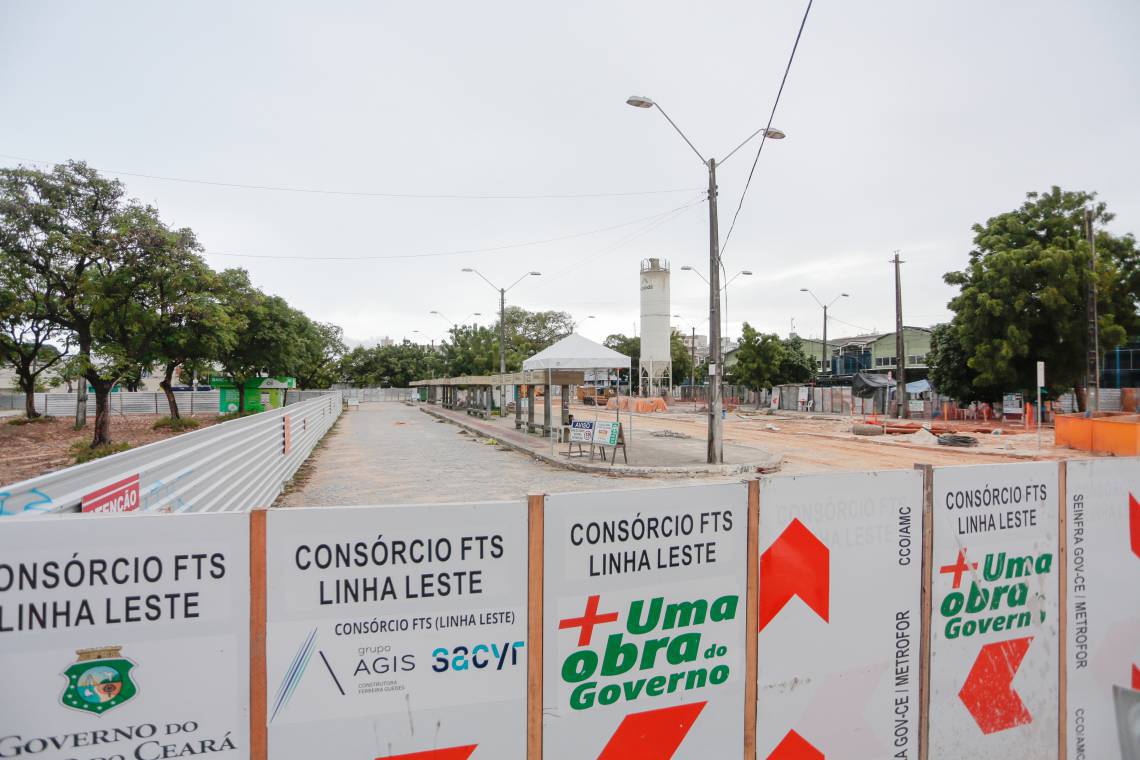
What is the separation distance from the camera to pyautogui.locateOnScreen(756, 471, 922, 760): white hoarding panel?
111 inches

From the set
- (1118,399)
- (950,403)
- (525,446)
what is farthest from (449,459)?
(1118,399)

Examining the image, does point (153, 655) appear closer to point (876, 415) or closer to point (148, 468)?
point (148, 468)

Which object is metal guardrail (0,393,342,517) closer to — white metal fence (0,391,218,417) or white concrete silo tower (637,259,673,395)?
white metal fence (0,391,218,417)

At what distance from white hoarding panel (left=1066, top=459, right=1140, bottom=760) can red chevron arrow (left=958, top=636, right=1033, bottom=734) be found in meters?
0.36

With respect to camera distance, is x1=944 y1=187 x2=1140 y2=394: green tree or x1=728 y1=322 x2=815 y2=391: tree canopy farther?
x1=728 y1=322 x2=815 y2=391: tree canopy

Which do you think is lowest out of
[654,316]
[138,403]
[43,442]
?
[43,442]

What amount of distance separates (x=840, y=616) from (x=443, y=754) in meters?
1.85

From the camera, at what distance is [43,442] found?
81.0 ft

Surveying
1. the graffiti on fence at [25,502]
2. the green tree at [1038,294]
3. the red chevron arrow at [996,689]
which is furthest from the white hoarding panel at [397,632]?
the green tree at [1038,294]

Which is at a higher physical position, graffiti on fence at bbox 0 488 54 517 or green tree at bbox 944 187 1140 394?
green tree at bbox 944 187 1140 394

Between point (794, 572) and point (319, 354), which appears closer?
point (794, 572)

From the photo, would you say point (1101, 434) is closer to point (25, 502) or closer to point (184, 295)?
point (25, 502)

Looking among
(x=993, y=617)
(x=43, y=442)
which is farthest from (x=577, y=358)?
(x=43, y=442)

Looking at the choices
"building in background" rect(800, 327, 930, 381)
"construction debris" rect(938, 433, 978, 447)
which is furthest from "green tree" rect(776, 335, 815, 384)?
"construction debris" rect(938, 433, 978, 447)
